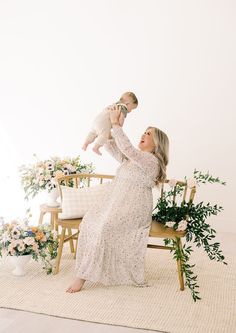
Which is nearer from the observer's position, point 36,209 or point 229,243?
point 229,243

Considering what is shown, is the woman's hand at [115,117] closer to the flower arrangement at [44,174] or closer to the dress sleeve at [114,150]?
the dress sleeve at [114,150]

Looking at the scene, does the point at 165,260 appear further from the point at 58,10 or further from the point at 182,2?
the point at 58,10

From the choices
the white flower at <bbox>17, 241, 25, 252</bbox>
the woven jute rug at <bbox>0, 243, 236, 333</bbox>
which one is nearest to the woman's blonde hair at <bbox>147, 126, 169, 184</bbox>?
the woven jute rug at <bbox>0, 243, 236, 333</bbox>

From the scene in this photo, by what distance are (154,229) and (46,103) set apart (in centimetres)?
286

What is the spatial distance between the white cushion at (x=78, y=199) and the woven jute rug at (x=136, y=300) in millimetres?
463

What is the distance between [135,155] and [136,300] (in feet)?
3.33

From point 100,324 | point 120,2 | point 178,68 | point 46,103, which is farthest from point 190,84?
point 100,324

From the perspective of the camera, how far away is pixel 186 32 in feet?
17.2

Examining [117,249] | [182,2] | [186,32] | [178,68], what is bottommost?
[117,249]

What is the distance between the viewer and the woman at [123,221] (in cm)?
336

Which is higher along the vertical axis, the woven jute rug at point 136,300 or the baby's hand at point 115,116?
the baby's hand at point 115,116

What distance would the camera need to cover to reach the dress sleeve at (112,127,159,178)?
3480 mm

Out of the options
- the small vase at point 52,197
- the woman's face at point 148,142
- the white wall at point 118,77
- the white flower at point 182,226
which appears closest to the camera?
the white flower at point 182,226

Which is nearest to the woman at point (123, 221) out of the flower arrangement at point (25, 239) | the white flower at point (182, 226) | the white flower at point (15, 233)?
the white flower at point (182, 226)
